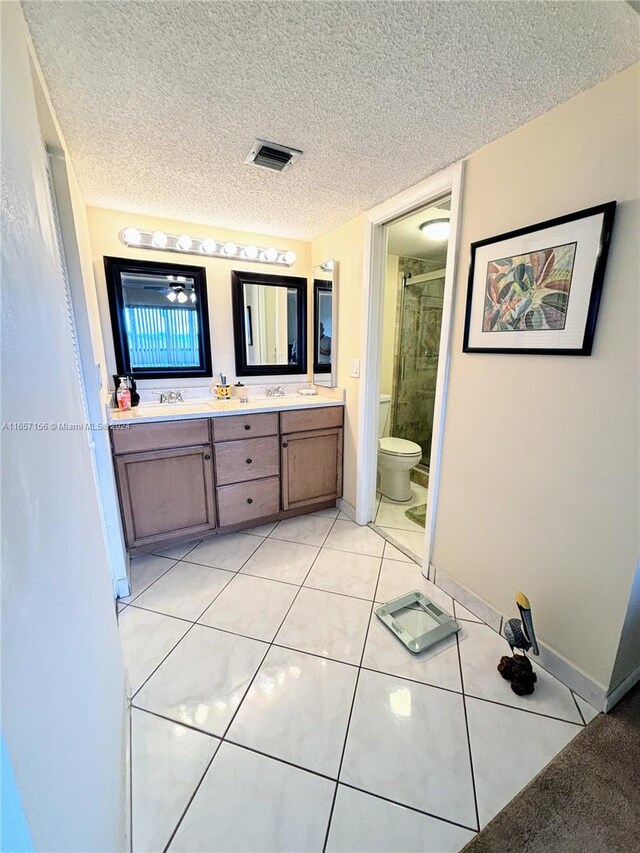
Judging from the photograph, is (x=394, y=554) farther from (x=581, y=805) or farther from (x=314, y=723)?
(x=581, y=805)

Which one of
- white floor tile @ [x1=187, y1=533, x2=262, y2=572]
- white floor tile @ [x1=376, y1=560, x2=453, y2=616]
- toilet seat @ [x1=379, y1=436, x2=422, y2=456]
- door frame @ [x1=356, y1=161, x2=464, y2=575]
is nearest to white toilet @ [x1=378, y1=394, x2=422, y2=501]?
toilet seat @ [x1=379, y1=436, x2=422, y2=456]

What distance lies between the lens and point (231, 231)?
2.35 meters

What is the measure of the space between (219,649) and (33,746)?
1161 mm

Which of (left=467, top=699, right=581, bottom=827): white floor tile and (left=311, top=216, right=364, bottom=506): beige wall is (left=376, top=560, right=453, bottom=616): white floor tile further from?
(left=311, top=216, right=364, bottom=506): beige wall

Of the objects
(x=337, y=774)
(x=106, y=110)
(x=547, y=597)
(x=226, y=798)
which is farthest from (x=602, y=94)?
(x=226, y=798)

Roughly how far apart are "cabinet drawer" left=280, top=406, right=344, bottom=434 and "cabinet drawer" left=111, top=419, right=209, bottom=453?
20.4 inches

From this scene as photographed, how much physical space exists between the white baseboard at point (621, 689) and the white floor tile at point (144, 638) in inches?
65.4

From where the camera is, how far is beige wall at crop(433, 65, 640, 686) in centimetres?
104

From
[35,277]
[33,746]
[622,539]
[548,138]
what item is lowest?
[622,539]

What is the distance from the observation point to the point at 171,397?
2.32 metres

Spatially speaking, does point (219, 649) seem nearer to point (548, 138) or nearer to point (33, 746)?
point (33, 746)

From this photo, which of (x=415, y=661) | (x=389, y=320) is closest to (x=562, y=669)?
(x=415, y=661)

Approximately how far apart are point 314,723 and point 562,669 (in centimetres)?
97

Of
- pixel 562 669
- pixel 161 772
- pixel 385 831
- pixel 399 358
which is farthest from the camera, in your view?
pixel 399 358
